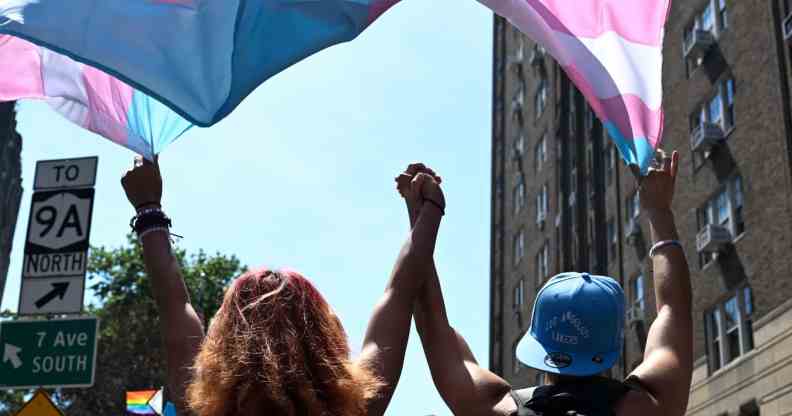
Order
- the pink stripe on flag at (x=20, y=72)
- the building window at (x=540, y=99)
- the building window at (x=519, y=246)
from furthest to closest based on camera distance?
1. the building window at (x=519, y=246)
2. the building window at (x=540, y=99)
3. the pink stripe on flag at (x=20, y=72)

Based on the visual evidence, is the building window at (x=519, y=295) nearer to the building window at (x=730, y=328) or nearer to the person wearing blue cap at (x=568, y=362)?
the building window at (x=730, y=328)

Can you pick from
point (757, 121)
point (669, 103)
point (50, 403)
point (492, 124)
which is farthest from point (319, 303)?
point (492, 124)

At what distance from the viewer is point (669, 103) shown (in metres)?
34.2

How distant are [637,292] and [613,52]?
3280 cm

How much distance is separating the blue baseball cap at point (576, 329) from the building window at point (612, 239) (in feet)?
120

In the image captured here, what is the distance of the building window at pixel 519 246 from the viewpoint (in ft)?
172

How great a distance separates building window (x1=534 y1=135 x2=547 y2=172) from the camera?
162 ft

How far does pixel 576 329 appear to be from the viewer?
10.5 ft

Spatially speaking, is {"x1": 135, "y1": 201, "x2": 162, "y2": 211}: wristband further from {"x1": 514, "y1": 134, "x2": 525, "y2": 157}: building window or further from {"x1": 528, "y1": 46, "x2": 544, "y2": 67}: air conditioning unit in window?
{"x1": 514, "y1": 134, "x2": 525, "y2": 157}: building window

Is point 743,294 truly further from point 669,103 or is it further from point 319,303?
point 319,303

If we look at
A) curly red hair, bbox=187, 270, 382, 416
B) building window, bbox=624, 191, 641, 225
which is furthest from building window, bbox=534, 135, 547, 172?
curly red hair, bbox=187, 270, 382, 416

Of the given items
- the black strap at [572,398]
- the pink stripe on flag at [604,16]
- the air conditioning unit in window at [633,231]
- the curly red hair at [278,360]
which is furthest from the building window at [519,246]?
the curly red hair at [278,360]

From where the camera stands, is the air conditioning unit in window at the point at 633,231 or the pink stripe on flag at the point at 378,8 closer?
the pink stripe on flag at the point at 378,8

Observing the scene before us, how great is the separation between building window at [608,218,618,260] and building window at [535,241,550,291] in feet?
22.6
